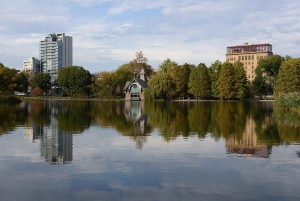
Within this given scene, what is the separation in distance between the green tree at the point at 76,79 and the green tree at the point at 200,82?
28.9 metres

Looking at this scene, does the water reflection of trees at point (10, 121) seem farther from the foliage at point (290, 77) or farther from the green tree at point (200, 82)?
the foliage at point (290, 77)

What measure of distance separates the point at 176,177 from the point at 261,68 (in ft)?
281

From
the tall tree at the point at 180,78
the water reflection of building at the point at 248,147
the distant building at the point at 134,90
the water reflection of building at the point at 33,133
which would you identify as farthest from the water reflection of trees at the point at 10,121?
the distant building at the point at 134,90

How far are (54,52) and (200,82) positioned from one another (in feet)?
328

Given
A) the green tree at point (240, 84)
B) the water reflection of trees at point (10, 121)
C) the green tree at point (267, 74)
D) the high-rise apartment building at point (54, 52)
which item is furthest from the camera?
the high-rise apartment building at point (54, 52)

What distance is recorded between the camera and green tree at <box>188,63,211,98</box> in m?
77.6

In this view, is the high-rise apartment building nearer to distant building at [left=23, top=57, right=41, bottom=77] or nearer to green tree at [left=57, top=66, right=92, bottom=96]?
distant building at [left=23, top=57, right=41, bottom=77]

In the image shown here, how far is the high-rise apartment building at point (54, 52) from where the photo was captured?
520 ft

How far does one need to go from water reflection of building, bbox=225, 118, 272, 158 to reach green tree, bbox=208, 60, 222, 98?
62997mm

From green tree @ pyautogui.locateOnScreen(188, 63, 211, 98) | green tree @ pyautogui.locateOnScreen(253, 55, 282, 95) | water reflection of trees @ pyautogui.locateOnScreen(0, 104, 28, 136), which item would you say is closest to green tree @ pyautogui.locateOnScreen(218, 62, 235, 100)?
green tree @ pyautogui.locateOnScreen(188, 63, 211, 98)

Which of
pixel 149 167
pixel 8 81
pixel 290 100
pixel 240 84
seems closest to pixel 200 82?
pixel 240 84

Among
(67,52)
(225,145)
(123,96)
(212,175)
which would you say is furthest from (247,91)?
(67,52)

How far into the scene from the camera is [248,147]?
1319cm

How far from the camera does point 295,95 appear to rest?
112 ft
